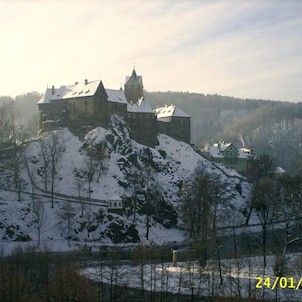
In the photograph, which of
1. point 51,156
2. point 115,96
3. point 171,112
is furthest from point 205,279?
point 171,112

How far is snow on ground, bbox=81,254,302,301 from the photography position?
4519 centimetres

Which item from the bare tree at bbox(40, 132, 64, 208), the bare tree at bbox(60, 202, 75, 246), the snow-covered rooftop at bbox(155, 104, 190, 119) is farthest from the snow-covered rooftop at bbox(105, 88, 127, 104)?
the bare tree at bbox(60, 202, 75, 246)

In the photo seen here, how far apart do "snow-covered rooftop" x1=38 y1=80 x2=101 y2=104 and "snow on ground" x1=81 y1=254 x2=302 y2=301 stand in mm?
49426

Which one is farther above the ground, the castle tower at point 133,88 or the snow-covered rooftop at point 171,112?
the castle tower at point 133,88

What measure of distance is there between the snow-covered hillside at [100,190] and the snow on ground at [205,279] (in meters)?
18.7

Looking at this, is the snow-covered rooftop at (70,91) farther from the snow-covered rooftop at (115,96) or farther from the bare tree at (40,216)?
the bare tree at (40,216)

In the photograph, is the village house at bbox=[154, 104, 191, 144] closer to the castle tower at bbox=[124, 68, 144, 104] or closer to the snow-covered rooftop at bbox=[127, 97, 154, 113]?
the castle tower at bbox=[124, 68, 144, 104]

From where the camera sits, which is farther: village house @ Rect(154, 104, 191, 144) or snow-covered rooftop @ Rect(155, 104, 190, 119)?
snow-covered rooftop @ Rect(155, 104, 190, 119)

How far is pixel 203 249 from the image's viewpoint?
175ft

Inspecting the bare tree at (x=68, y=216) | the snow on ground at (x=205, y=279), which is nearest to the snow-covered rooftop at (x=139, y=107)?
the bare tree at (x=68, y=216)

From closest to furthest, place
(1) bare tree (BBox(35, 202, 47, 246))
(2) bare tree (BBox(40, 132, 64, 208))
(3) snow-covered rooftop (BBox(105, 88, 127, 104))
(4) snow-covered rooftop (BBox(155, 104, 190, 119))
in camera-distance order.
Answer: (1) bare tree (BBox(35, 202, 47, 246)) < (2) bare tree (BBox(40, 132, 64, 208)) < (3) snow-covered rooftop (BBox(105, 88, 127, 104)) < (4) snow-covered rooftop (BBox(155, 104, 190, 119))

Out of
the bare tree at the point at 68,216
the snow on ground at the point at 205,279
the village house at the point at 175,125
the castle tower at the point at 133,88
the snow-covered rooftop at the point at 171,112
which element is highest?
the castle tower at the point at 133,88

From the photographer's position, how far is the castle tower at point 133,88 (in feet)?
367
